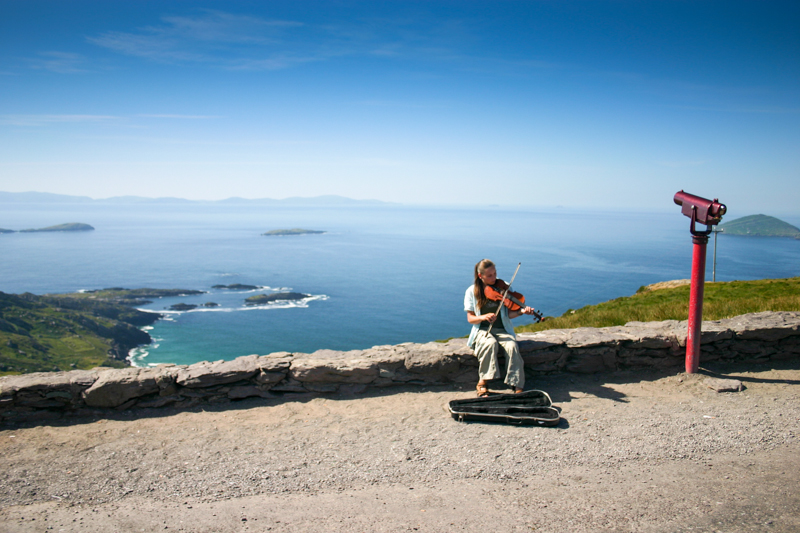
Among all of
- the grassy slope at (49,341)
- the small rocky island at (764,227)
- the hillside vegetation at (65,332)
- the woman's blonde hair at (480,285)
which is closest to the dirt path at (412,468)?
the woman's blonde hair at (480,285)

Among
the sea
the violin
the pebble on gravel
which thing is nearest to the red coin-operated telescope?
the pebble on gravel

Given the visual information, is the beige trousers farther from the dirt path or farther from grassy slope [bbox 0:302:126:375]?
grassy slope [bbox 0:302:126:375]

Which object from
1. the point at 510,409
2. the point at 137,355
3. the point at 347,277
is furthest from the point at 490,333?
the point at 347,277

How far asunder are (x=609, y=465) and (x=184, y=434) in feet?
17.0

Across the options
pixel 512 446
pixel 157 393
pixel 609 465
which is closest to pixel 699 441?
pixel 609 465

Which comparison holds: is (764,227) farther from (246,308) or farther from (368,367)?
(368,367)

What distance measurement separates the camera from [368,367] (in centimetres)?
696

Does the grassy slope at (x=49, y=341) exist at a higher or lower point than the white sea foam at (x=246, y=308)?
lower

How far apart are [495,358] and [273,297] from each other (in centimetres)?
9776

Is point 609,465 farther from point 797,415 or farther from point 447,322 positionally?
point 447,322

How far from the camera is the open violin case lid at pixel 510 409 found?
5.87 metres

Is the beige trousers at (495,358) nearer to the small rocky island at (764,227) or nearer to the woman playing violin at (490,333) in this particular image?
the woman playing violin at (490,333)

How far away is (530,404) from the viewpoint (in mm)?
6305

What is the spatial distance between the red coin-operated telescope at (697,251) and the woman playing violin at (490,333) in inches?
107
